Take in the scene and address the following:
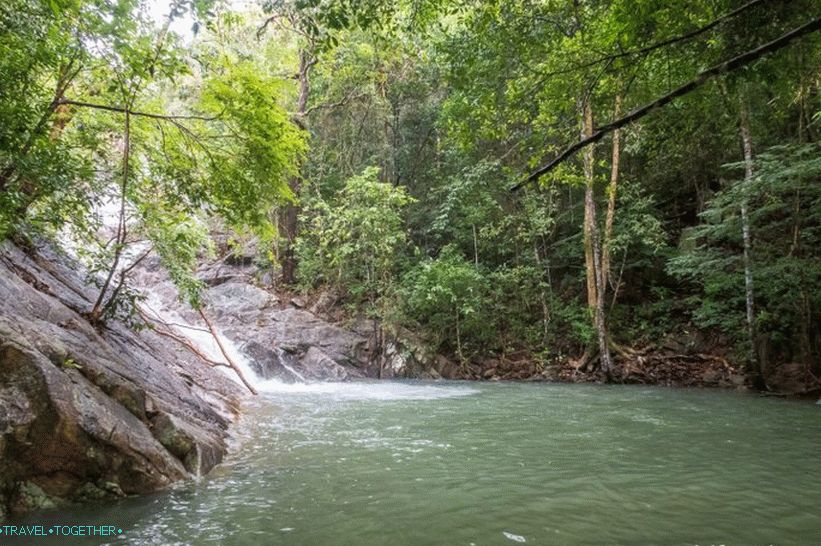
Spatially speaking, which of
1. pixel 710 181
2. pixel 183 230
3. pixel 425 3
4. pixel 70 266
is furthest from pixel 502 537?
pixel 710 181

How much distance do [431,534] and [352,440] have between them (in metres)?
3.23

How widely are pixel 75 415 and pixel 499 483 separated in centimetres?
377

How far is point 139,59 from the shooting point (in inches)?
195

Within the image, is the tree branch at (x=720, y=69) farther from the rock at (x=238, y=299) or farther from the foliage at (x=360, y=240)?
the rock at (x=238, y=299)

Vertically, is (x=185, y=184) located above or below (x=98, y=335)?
above

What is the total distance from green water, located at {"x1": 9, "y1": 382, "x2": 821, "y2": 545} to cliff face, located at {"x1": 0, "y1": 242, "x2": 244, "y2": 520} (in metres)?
0.27

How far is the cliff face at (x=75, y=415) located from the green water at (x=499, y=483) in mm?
270

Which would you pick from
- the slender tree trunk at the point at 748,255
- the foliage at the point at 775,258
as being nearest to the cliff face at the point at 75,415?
the foliage at the point at 775,258

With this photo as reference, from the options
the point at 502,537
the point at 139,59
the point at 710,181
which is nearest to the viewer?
the point at 502,537

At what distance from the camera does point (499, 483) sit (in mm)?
4621

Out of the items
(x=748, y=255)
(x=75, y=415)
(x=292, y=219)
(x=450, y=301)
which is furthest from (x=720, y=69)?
(x=292, y=219)

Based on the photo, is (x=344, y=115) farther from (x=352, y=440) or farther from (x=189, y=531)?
(x=189, y=531)

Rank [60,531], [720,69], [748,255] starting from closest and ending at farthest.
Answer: [720,69]
[60,531]
[748,255]

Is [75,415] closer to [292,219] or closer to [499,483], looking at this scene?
[499,483]
